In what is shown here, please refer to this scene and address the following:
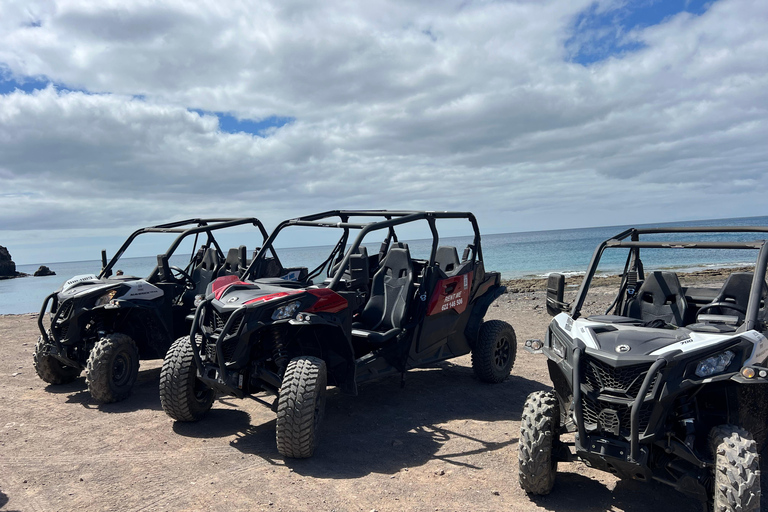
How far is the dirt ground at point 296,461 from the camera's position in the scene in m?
4.30

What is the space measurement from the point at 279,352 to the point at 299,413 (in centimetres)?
89

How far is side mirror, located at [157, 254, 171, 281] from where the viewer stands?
8.12 metres

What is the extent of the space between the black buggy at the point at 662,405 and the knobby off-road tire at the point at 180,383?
339cm

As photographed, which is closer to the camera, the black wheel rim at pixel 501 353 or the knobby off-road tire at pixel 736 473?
the knobby off-road tire at pixel 736 473

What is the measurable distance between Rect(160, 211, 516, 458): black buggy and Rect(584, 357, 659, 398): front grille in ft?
7.70

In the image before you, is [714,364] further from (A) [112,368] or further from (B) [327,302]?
(A) [112,368]

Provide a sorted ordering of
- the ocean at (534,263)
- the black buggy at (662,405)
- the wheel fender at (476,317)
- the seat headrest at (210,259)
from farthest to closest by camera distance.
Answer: the ocean at (534,263)
the seat headrest at (210,259)
the wheel fender at (476,317)
the black buggy at (662,405)

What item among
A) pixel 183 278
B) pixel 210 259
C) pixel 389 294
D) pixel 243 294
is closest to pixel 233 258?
pixel 210 259

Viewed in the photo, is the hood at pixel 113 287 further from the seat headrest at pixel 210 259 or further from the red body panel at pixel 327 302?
the red body panel at pixel 327 302

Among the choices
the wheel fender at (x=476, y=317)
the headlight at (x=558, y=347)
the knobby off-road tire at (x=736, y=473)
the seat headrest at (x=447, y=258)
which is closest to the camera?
the knobby off-road tire at (x=736, y=473)

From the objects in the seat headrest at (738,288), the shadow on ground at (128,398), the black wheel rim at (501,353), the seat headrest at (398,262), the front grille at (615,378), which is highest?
the seat headrest at (398,262)

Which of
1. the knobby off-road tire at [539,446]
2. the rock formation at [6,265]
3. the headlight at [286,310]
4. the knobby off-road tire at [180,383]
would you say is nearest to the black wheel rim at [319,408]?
the headlight at [286,310]

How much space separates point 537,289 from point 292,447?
58.0 ft

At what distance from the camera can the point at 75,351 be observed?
750 cm
